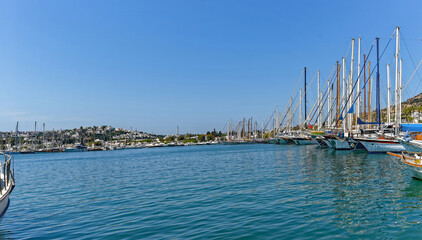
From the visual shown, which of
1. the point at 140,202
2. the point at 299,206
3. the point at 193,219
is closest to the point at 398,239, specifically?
the point at 299,206

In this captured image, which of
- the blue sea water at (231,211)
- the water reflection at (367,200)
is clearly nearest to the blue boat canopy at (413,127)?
the water reflection at (367,200)

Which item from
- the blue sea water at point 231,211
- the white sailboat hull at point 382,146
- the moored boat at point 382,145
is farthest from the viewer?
the white sailboat hull at point 382,146

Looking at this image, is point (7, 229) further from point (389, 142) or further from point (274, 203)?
point (389, 142)

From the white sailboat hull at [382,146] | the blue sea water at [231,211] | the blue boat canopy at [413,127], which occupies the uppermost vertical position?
the blue boat canopy at [413,127]

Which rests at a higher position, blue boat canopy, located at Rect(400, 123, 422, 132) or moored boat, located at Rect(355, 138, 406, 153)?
blue boat canopy, located at Rect(400, 123, 422, 132)

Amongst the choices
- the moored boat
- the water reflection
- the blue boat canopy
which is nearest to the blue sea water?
the water reflection

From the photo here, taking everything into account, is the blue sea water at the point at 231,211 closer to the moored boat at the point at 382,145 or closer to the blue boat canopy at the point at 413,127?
the blue boat canopy at the point at 413,127

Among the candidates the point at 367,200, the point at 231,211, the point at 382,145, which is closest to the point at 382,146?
the point at 382,145

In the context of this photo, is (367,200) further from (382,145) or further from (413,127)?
(382,145)

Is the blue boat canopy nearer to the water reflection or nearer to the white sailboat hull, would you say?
the white sailboat hull

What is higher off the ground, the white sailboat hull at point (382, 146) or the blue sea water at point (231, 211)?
the white sailboat hull at point (382, 146)

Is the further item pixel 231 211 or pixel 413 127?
pixel 413 127

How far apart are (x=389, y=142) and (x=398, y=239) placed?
47.4 m

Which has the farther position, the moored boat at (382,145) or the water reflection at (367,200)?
the moored boat at (382,145)
